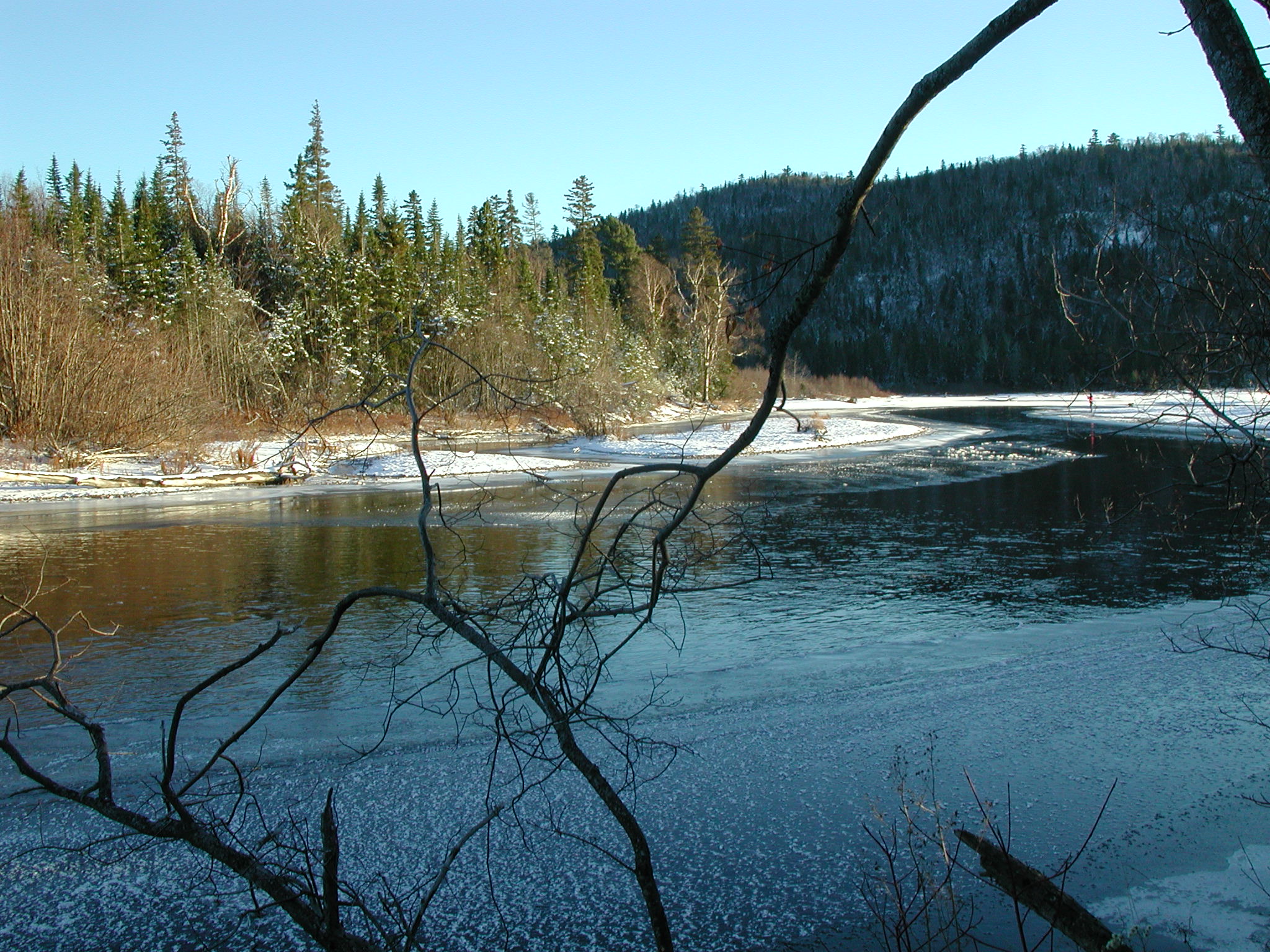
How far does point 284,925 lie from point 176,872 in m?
0.83

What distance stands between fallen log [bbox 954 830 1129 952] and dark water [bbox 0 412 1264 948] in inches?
36.3

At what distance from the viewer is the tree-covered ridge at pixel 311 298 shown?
26.8 meters

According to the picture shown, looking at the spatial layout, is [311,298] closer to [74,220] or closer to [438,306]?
[438,306]

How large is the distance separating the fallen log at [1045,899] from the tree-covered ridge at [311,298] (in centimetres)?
1332

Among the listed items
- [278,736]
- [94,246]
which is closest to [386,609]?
[278,736]

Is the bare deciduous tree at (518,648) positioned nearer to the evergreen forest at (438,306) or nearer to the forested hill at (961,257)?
the evergreen forest at (438,306)

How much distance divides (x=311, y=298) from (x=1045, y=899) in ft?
144

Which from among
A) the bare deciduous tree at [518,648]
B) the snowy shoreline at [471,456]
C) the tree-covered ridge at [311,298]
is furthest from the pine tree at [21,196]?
the bare deciduous tree at [518,648]

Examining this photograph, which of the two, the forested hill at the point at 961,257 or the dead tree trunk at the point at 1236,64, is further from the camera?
the forested hill at the point at 961,257

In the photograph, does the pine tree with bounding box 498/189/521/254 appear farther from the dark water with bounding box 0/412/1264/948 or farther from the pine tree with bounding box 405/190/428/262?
the dark water with bounding box 0/412/1264/948

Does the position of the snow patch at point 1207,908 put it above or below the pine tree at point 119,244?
below

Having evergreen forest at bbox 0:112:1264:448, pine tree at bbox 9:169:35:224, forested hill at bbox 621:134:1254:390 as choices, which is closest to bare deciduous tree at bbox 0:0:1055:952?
evergreen forest at bbox 0:112:1264:448

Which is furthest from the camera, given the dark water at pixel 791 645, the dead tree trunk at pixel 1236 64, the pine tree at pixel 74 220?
the pine tree at pixel 74 220

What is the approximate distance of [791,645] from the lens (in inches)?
344
